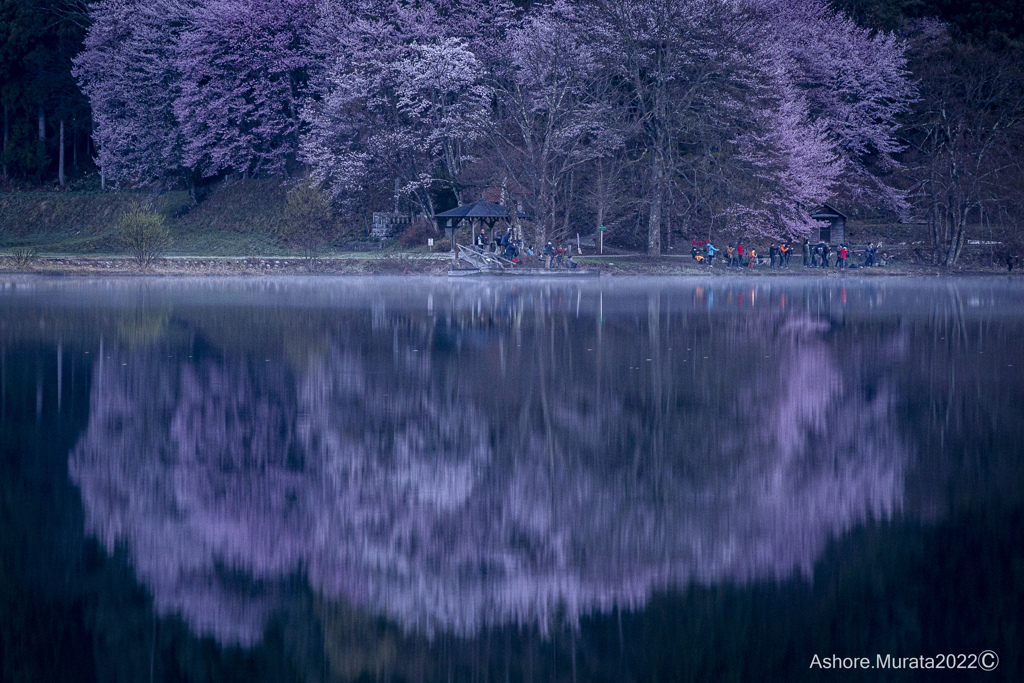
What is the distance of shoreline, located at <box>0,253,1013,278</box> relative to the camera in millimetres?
51344

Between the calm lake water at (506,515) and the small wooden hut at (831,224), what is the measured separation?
4416 cm

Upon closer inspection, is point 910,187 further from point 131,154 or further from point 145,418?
point 145,418

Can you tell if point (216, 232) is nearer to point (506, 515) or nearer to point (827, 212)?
point (827, 212)

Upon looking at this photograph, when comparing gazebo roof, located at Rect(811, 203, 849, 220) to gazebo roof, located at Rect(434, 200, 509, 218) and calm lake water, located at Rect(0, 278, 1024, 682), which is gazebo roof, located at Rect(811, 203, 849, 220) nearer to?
gazebo roof, located at Rect(434, 200, 509, 218)

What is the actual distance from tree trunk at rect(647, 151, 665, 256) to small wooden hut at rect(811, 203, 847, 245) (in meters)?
9.95

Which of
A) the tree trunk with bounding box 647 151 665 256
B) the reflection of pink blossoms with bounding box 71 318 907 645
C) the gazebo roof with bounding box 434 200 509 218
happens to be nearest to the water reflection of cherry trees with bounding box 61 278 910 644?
the reflection of pink blossoms with bounding box 71 318 907 645

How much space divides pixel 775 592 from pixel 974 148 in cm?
5584

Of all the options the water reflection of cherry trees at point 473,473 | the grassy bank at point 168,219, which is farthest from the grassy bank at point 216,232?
the water reflection of cherry trees at point 473,473

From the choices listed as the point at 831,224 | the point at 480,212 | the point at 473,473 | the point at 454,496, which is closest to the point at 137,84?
the point at 480,212

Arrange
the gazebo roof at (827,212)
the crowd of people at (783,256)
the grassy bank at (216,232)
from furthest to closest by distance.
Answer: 1. the gazebo roof at (827,212)
2. the grassy bank at (216,232)
3. the crowd of people at (783,256)

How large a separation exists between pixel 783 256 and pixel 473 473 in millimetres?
49872

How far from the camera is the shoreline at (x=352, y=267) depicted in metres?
51.3

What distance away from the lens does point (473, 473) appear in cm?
940

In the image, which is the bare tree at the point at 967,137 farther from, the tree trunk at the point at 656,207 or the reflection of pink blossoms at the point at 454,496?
the reflection of pink blossoms at the point at 454,496
